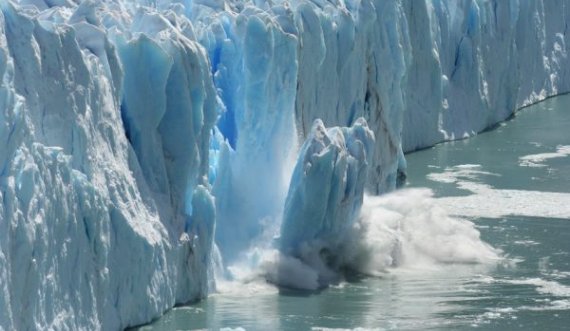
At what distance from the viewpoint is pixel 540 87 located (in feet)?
103

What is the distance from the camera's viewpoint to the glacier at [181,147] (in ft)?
35.6

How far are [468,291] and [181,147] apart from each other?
3.14 metres

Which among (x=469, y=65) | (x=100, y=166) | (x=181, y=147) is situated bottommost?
(x=100, y=166)

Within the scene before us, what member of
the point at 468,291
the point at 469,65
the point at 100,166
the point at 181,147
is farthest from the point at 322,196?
the point at 469,65

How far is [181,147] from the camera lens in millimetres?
13320

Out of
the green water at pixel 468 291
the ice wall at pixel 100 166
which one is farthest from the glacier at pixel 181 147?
the green water at pixel 468 291

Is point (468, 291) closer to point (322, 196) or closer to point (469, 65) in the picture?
point (322, 196)

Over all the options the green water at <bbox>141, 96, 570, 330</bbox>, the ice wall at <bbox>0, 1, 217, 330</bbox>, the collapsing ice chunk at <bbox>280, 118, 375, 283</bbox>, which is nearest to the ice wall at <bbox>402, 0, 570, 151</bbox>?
the green water at <bbox>141, 96, 570, 330</bbox>

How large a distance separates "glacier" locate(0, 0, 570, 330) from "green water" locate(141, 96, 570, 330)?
0.38 meters

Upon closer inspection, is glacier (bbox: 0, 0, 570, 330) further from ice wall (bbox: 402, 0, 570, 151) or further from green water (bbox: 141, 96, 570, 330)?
ice wall (bbox: 402, 0, 570, 151)

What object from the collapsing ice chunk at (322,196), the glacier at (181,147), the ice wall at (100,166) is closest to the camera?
the ice wall at (100,166)

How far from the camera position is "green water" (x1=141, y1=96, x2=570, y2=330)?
1309 cm

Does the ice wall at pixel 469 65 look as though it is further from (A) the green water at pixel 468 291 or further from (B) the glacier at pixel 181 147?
(A) the green water at pixel 468 291

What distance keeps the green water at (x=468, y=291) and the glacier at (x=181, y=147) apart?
38 cm
